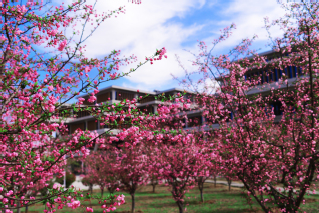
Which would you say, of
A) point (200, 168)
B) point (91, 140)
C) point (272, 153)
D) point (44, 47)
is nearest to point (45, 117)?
point (91, 140)

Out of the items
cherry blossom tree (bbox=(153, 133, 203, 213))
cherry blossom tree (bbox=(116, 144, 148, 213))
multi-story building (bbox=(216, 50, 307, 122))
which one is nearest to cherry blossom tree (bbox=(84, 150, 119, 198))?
cherry blossom tree (bbox=(116, 144, 148, 213))

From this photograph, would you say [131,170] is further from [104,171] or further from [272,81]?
[272,81]

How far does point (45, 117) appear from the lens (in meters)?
4.48

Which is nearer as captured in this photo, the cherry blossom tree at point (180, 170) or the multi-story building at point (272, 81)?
the multi-story building at point (272, 81)

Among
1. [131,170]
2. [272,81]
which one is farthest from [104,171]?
[272,81]

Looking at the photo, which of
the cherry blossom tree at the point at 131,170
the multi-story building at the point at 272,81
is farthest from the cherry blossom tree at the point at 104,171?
the multi-story building at the point at 272,81

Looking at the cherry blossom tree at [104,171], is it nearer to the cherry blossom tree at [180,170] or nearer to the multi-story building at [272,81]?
the cherry blossom tree at [180,170]

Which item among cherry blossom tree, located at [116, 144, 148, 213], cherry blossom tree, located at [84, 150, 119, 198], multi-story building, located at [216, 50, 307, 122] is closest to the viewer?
multi-story building, located at [216, 50, 307, 122]

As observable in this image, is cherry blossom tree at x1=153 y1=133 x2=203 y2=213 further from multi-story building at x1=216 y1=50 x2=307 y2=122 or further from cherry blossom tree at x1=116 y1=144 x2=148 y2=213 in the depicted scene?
cherry blossom tree at x1=116 y1=144 x2=148 y2=213

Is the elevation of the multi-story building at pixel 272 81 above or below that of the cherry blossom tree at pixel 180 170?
above

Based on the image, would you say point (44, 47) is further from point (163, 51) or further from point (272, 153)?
point (272, 153)

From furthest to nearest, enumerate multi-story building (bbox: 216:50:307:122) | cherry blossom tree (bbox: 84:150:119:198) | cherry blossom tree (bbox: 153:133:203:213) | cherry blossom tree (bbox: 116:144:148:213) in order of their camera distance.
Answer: cherry blossom tree (bbox: 84:150:119:198), cherry blossom tree (bbox: 116:144:148:213), cherry blossom tree (bbox: 153:133:203:213), multi-story building (bbox: 216:50:307:122)

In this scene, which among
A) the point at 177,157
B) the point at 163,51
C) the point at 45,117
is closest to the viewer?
the point at 45,117

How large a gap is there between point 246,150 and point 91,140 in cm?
543
